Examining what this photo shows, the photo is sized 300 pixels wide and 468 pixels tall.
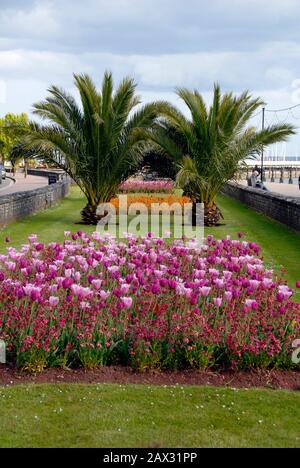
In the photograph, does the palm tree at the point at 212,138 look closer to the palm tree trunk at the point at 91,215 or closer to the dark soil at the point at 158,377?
the palm tree trunk at the point at 91,215

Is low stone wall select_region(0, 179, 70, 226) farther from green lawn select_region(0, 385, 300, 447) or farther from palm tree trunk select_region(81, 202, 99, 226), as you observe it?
green lawn select_region(0, 385, 300, 447)

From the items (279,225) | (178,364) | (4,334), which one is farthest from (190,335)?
(279,225)

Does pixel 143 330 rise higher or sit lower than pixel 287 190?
higher

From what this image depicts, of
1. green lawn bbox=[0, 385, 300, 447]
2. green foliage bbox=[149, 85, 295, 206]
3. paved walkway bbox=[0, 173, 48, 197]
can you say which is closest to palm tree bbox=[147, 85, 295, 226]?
green foliage bbox=[149, 85, 295, 206]

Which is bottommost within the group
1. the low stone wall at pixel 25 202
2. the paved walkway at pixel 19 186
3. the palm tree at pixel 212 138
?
the paved walkway at pixel 19 186

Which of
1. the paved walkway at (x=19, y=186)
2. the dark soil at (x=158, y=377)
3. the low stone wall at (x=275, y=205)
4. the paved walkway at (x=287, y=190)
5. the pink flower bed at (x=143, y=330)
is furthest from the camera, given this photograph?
the paved walkway at (x=287, y=190)

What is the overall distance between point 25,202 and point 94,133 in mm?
3961

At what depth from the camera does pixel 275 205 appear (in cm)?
2100

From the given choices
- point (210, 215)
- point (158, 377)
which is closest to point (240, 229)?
point (210, 215)

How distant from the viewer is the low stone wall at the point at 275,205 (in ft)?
58.6

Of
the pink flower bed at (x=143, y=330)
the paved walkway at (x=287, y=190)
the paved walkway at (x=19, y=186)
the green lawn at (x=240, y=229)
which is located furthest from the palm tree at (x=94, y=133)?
the paved walkway at (x=287, y=190)

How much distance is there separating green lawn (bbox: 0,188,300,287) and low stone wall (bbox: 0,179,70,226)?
0.30 m

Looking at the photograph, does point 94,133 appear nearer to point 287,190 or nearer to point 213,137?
point 213,137

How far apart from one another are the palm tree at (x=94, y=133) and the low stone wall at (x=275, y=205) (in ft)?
16.0
